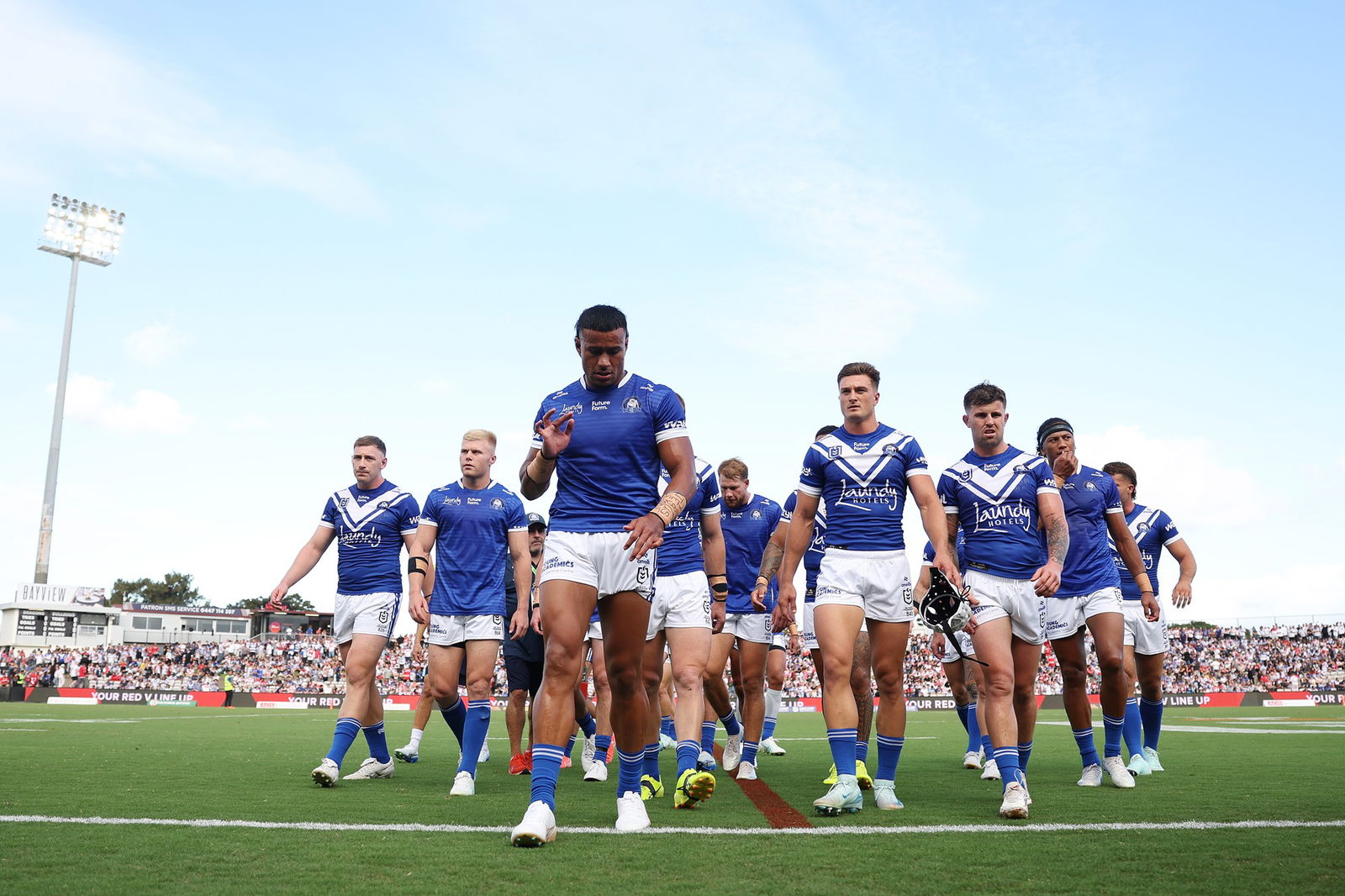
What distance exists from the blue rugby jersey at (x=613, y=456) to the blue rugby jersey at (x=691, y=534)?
6.80 feet

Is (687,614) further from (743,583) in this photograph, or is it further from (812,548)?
(812,548)

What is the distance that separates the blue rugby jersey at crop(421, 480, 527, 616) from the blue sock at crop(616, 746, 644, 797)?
116 inches

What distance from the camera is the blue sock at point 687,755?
6.71 m

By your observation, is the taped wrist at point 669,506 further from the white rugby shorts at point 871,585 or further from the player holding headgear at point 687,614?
the white rugby shorts at point 871,585

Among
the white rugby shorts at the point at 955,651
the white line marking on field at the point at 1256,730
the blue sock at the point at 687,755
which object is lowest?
the white line marking on field at the point at 1256,730

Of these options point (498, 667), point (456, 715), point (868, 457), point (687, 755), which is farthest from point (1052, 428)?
point (498, 667)

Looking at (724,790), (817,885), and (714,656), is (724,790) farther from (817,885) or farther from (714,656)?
(817,885)

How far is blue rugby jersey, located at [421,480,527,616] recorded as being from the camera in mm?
8172

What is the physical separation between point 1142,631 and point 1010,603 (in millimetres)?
4105

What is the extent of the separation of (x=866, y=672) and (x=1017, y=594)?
1.47m

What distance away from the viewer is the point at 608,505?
5344mm

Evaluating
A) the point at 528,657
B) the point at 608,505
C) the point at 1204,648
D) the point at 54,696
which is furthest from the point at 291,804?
the point at 1204,648

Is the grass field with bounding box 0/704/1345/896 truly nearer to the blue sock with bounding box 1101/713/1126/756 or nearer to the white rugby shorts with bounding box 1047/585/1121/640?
the blue sock with bounding box 1101/713/1126/756

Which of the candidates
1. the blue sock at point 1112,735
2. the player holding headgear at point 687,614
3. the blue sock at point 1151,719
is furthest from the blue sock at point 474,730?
the blue sock at point 1151,719
